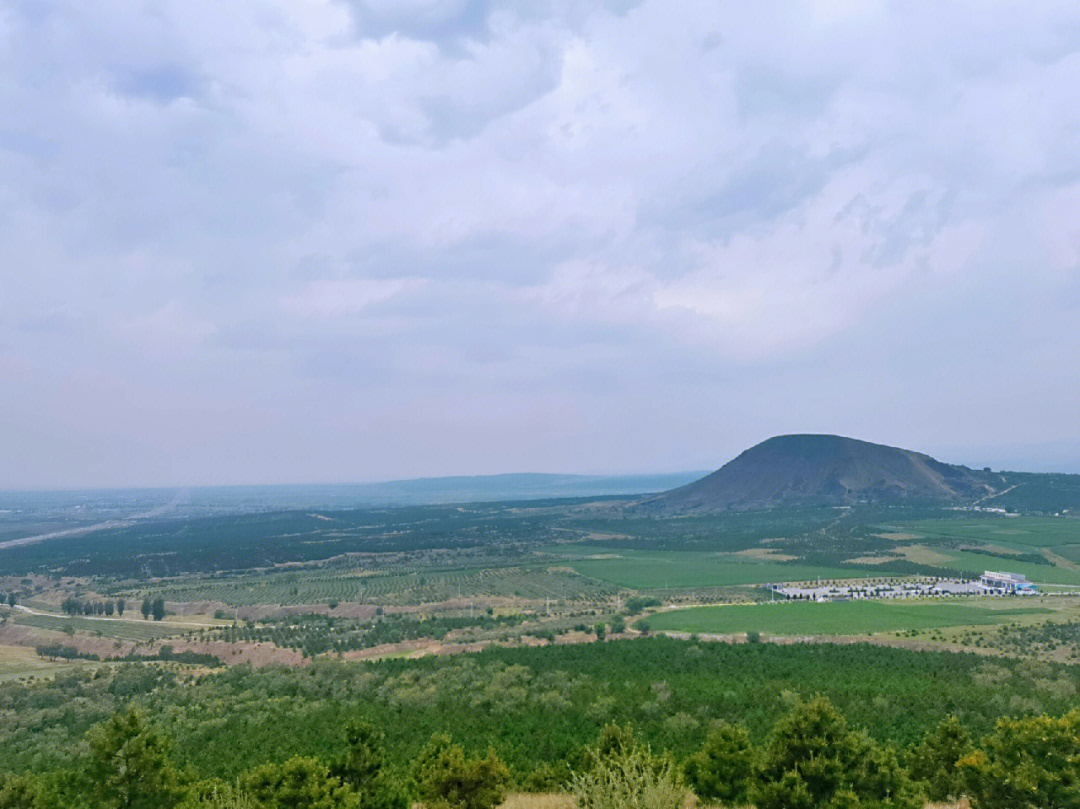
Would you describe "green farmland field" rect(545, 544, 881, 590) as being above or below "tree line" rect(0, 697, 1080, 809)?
below

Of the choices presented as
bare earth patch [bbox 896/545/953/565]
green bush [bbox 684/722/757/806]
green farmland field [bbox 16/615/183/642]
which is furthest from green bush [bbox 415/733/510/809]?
bare earth patch [bbox 896/545/953/565]

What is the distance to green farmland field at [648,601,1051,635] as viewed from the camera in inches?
4496

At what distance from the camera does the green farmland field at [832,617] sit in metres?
114

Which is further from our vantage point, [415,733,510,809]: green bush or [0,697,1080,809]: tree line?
[415,733,510,809]: green bush

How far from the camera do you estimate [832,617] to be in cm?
12406

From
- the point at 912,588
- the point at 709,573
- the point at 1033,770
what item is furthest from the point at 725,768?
the point at 709,573

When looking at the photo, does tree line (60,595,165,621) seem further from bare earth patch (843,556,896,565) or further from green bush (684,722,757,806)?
bare earth patch (843,556,896,565)

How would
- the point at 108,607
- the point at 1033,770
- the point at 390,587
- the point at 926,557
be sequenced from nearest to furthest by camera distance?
1. the point at 1033,770
2. the point at 108,607
3. the point at 390,587
4. the point at 926,557

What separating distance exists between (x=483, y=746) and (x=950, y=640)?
253 ft

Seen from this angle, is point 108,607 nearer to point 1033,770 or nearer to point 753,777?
point 753,777

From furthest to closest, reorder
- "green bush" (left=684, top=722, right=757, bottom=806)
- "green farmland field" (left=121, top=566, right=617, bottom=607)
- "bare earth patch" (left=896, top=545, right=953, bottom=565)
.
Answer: "bare earth patch" (left=896, top=545, right=953, bottom=565), "green farmland field" (left=121, top=566, right=617, bottom=607), "green bush" (left=684, top=722, right=757, bottom=806)

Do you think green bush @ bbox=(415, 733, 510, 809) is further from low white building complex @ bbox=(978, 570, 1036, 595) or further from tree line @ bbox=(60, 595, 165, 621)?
low white building complex @ bbox=(978, 570, 1036, 595)

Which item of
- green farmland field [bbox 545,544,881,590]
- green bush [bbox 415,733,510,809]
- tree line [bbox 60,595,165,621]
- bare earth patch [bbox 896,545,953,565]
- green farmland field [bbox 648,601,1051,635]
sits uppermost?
green bush [bbox 415,733,510,809]

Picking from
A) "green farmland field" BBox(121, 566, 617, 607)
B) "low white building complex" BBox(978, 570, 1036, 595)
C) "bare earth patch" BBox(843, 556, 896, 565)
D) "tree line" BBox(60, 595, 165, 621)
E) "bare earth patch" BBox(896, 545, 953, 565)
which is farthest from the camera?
"bare earth patch" BBox(843, 556, 896, 565)
